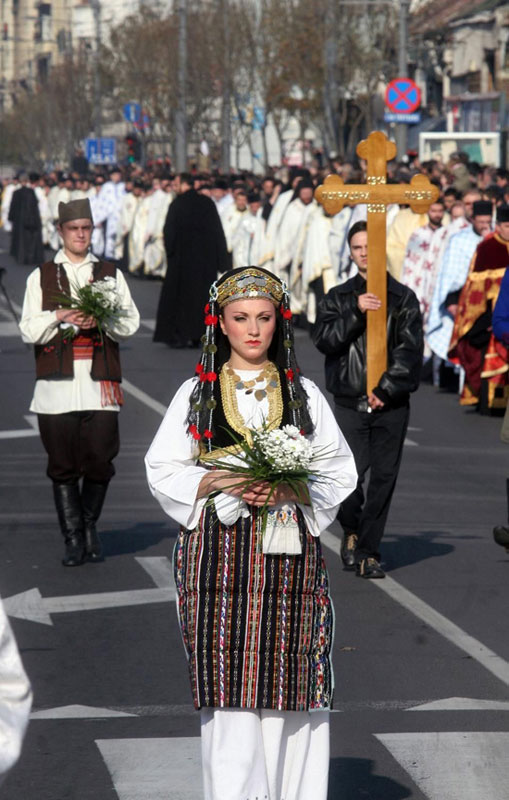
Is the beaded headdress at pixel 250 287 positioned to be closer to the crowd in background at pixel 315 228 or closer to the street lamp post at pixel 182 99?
the crowd in background at pixel 315 228

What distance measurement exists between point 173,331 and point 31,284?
12675 millimetres

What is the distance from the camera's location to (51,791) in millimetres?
5832

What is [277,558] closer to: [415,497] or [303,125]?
[415,497]

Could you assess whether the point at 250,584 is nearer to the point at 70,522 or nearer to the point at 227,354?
the point at 227,354

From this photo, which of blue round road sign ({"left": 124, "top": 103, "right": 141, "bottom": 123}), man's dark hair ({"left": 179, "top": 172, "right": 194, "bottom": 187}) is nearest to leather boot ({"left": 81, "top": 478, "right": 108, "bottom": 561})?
man's dark hair ({"left": 179, "top": 172, "right": 194, "bottom": 187})

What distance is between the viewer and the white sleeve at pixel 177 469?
4988 millimetres

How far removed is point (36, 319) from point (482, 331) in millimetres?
7038

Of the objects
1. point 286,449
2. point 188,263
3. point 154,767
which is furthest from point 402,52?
point 286,449

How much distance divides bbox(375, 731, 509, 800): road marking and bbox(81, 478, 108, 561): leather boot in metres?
3.60

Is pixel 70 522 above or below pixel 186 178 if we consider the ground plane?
below

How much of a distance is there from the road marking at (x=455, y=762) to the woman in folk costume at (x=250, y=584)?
978 mm

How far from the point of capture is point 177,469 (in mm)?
5078

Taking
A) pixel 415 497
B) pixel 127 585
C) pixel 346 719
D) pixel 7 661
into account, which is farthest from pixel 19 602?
pixel 7 661

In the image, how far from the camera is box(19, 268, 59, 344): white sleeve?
30.8 ft
